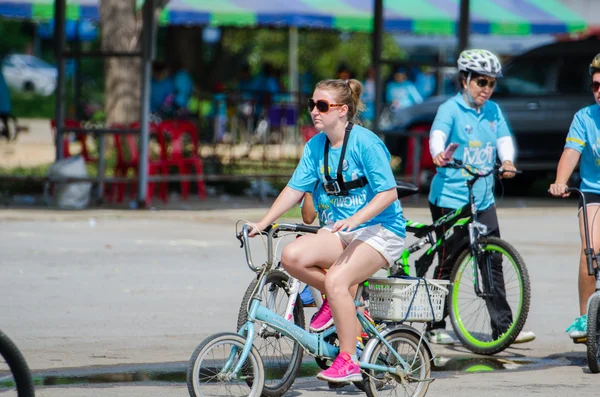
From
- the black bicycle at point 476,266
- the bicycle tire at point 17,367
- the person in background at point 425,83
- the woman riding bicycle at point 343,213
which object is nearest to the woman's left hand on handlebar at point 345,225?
the woman riding bicycle at point 343,213

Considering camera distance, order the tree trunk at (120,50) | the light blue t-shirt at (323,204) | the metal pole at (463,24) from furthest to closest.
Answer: the tree trunk at (120,50)
the metal pole at (463,24)
the light blue t-shirt at (323,204)

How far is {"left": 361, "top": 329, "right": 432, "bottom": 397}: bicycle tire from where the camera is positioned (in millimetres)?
5632

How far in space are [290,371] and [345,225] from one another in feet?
3.08

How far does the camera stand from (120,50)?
1691 centimetres

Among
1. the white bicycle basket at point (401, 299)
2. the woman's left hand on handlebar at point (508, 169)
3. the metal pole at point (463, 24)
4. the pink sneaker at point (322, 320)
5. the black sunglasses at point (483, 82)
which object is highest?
the metal pole at point (463, 24)

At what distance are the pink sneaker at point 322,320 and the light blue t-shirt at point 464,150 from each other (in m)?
1.89

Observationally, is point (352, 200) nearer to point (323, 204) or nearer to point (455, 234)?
point (323, 204)

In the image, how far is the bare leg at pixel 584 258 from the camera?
22.9 feet

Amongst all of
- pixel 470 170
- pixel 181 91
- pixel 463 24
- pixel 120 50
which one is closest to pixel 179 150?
pixel 120 50

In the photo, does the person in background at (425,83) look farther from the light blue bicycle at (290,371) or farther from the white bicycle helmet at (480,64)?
the light blue bicycle at (290,371)

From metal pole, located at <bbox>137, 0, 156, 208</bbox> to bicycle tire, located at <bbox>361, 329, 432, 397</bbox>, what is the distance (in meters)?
8.15

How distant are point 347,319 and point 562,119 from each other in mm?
11475

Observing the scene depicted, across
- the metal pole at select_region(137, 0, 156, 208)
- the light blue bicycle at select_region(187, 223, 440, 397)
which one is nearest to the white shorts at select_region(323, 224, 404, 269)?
the light blue bicycle at select_region(187, 223, 440, 397)

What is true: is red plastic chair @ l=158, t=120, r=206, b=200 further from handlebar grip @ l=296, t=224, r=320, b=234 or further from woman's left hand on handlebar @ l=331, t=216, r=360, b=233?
woman's left hand on handlebar @ l=331, t=216, r=360, b=233
